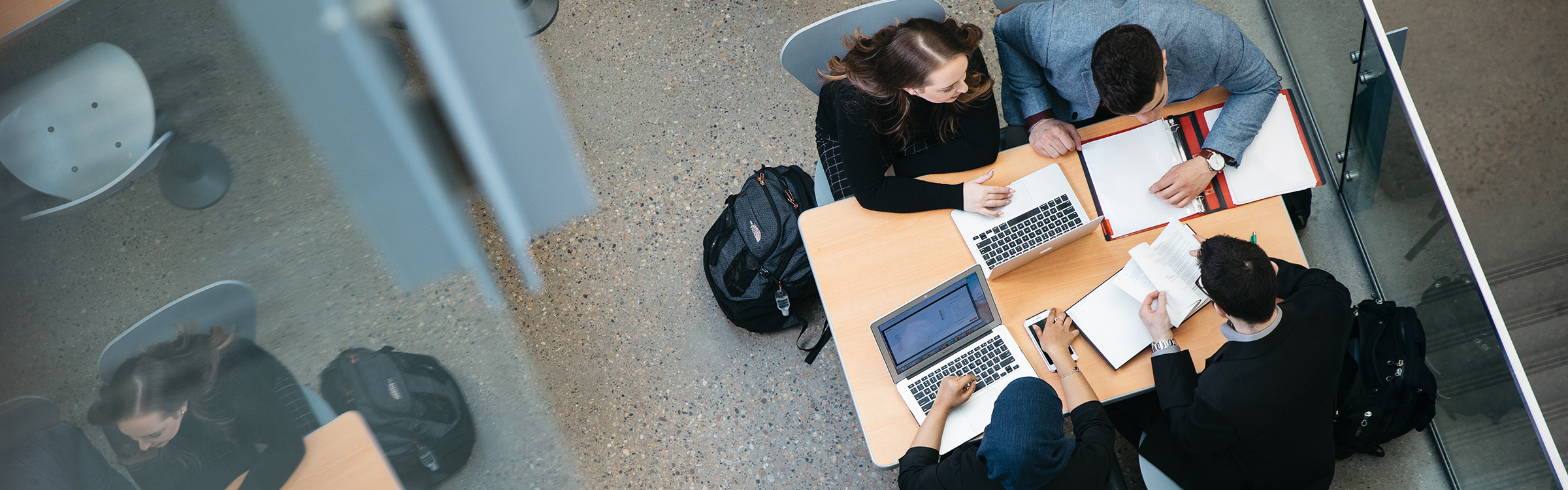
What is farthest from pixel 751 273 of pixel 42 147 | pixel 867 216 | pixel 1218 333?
pixel 42 147

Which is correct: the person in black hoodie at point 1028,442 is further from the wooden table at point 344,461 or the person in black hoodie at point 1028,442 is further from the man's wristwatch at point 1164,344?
the wooden table at point 344,461

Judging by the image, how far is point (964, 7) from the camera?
283 cm

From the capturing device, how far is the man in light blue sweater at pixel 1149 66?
1597 mm

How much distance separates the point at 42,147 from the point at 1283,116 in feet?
8.73

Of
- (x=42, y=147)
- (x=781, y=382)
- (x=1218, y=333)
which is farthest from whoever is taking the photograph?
(x=781, y=382)

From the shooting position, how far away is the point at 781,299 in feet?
7.90

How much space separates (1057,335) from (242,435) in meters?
1.69

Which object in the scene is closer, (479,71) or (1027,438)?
(1027,438)

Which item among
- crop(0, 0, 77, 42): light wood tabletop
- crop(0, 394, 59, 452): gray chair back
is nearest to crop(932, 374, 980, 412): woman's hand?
crop(0, 394, 59, 452): gray chair back

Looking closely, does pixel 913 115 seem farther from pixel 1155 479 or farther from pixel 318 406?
pixel 318 406

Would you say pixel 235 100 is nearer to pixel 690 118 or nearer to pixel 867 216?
pixel 690 118

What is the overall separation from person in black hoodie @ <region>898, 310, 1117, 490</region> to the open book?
6 cm

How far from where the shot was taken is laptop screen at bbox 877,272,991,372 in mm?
1789

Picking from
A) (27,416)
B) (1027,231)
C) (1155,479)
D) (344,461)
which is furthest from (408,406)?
(1155,479)
